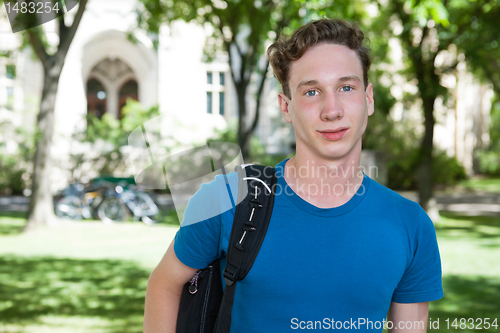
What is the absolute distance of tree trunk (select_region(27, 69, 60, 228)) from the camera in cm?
1097

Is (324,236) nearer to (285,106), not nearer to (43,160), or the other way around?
(285,106)

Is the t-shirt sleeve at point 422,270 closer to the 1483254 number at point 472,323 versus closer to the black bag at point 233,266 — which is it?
the black bag at point 233,266

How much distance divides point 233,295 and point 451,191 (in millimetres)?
22276

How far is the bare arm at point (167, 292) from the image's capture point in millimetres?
1586

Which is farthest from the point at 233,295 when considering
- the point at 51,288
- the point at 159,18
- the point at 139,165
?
the point at 159,18

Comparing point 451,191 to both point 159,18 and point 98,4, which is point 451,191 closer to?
point 159,18

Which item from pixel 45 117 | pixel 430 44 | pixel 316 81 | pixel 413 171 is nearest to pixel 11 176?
pixel 45 117

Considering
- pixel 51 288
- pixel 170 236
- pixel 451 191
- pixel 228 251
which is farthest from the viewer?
pixel 451 191

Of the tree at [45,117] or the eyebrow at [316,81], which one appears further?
the tree at [45,117]

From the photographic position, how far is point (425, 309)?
1.67 meters

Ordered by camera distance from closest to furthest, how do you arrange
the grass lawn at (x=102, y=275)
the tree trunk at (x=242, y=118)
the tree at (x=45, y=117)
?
the grass lawn at (x=102, y=275) → the tree at (x=45, y=117) → the tree trunk at (x=242, y=118)

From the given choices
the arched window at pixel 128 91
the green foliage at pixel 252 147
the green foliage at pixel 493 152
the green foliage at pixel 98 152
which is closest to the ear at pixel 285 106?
the green foliage at pixel 252 147

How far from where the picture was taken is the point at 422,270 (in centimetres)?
161

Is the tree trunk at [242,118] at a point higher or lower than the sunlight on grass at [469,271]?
higher
